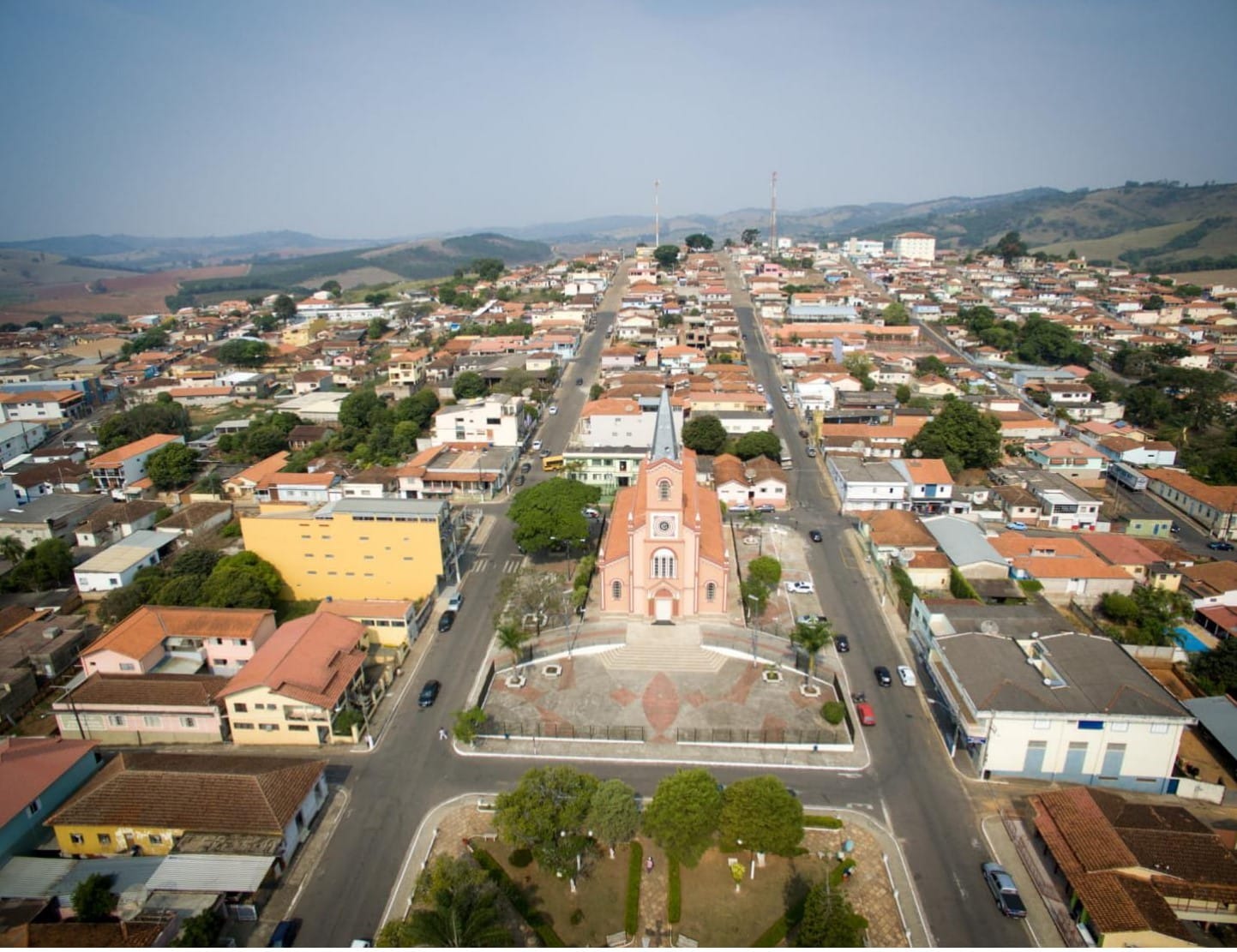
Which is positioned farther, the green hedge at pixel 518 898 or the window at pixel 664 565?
the window at pixel 664 565

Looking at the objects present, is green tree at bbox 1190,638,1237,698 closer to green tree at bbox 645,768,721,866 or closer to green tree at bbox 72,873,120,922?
green tree at bbox 645,768,721,866

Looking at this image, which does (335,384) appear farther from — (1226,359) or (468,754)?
(1226,359)

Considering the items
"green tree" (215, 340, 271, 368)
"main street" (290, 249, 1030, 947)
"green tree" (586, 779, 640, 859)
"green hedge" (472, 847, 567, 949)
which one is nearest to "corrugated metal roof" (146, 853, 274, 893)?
"main street" (290, 249, 1030, 947)

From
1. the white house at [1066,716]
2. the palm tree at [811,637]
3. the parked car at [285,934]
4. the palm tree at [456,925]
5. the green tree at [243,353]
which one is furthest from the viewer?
the green tree at [243,353]

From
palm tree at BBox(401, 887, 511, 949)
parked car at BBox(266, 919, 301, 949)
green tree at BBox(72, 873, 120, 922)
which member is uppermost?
palm tree at BBox(401, 887, 511, 949)

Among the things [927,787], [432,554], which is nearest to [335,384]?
[432,554]

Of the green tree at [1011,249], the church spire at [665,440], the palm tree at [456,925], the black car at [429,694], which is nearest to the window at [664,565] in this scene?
the church spire at [665,440]

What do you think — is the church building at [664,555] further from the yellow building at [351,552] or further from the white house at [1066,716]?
the white house at [1066,716]
